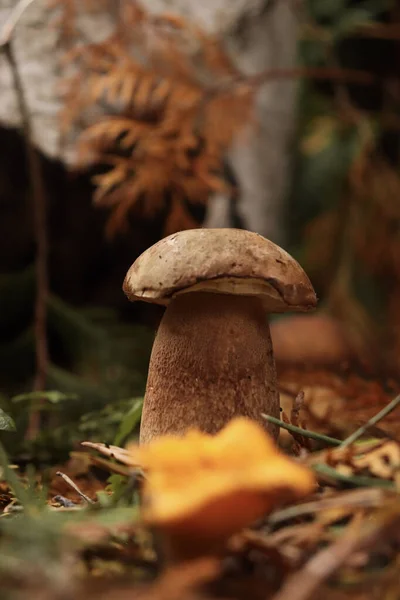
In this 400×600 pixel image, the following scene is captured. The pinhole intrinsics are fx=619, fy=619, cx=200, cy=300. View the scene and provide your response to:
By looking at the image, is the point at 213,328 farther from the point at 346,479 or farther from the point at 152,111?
the point at 152,111

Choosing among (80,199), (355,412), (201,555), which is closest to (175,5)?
(80,199)

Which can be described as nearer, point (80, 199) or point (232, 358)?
point (232, 358)

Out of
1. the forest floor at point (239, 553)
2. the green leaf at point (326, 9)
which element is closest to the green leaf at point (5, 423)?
the forest floor at point (239, 553)

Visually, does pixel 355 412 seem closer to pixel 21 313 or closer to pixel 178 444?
pixel 178 444

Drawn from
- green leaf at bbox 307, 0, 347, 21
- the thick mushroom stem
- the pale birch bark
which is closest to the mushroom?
the thick mushroom stem

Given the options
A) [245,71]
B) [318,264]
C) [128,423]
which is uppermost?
[245,71]

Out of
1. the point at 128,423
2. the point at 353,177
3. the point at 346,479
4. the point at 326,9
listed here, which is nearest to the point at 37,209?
the point at 128,423
